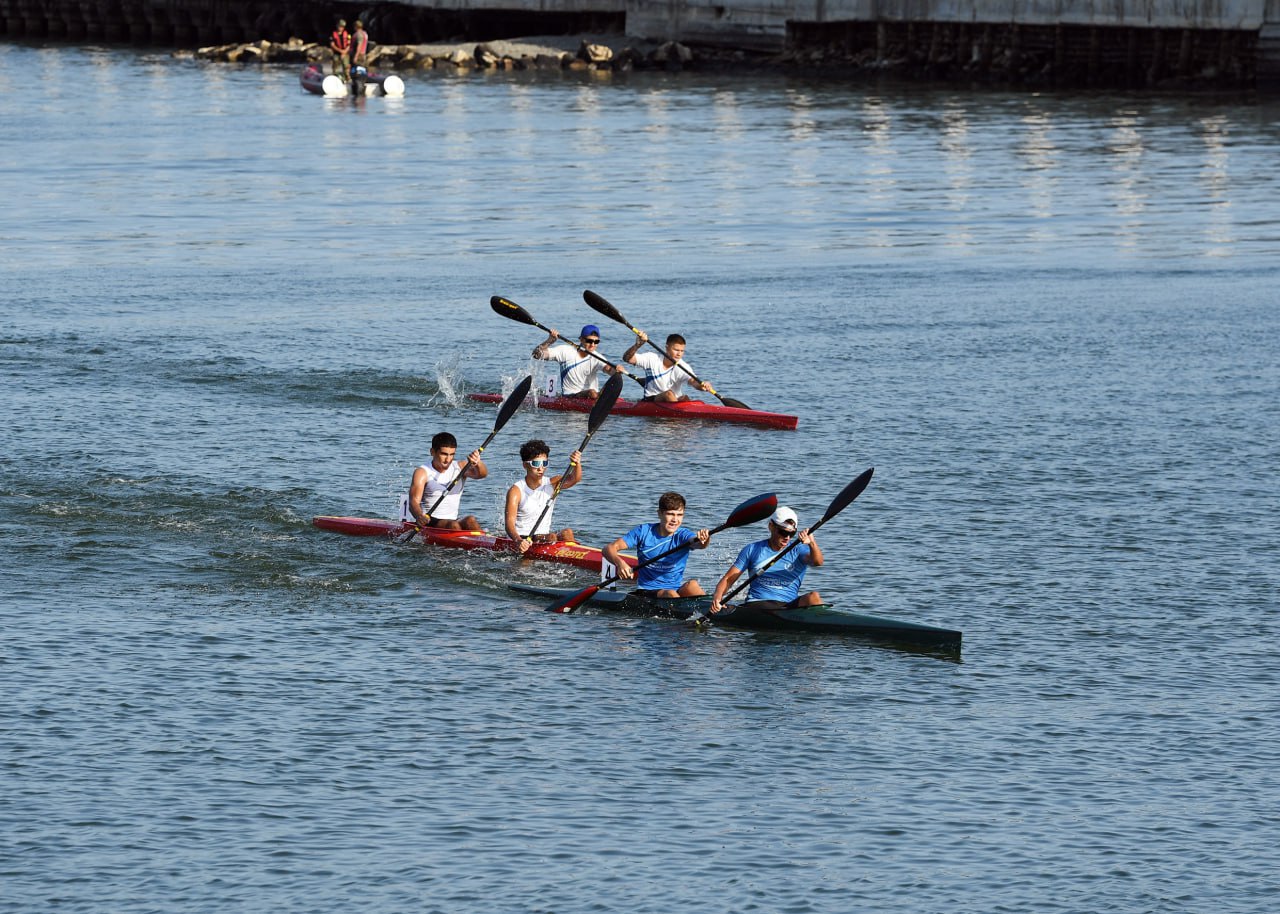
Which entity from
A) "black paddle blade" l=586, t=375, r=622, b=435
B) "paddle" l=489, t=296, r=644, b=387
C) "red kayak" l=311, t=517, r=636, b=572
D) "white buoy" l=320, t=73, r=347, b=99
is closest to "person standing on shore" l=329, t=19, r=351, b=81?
"white buoy" l=320, t=73, r=347, b=99

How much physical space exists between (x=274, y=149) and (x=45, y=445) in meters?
42.7

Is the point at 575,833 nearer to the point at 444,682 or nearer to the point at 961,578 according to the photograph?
the point at 444,682

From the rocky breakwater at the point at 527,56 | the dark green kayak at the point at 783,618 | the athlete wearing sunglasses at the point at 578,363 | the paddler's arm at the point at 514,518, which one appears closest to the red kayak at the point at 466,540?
the paddler's arm at the point at 514,518

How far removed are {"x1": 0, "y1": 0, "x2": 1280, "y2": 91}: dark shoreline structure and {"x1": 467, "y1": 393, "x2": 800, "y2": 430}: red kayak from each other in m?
55.1

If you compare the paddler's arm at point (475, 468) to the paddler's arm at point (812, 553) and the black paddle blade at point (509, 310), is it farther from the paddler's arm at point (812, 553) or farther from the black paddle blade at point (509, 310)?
the black paddle blade at point (509, 310)

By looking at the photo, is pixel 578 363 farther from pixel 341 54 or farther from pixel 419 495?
pixel 341 54

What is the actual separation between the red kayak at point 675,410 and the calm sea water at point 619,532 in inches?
21.8

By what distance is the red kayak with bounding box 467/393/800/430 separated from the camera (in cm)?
3219

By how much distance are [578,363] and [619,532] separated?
802 cm

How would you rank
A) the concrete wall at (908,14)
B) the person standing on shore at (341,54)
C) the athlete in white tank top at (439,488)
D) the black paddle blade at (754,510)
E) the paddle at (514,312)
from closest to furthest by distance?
the black paddle blade at (754,510), the athlete in white tank top at (439,488), the paddle at (514,312), the concrete wall at (908,14), the person standing on shore at (341,54)

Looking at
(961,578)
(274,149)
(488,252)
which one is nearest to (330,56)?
(274,149)

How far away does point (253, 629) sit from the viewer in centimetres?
2194

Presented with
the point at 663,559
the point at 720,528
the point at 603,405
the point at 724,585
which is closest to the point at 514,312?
the point at 603,405

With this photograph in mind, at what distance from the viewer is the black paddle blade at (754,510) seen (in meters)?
22.0
